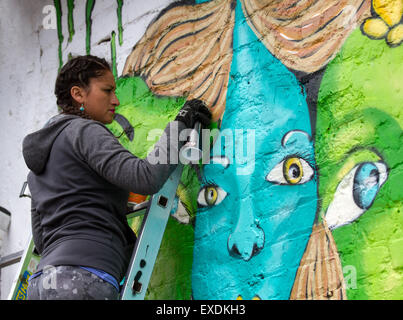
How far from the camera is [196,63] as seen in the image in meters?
3.79

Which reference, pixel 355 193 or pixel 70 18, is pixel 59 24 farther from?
pixel 355 193

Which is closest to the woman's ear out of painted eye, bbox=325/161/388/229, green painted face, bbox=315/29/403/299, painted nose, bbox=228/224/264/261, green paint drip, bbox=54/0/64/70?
painted nose, bbox=228/224/264/261

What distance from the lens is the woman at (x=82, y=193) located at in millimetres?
2781

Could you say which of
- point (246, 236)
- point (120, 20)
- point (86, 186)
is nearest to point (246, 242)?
point (246, 236)

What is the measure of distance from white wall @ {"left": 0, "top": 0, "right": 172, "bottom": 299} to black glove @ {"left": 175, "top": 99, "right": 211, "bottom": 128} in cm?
94

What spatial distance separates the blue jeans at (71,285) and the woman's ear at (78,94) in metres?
0.84

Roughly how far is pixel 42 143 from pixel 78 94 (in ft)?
1.03

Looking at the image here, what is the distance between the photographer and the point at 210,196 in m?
3.49

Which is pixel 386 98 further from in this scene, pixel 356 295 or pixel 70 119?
pixel 70 119

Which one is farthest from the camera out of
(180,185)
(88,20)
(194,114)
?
(88,20)

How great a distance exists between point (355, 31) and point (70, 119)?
1323mm

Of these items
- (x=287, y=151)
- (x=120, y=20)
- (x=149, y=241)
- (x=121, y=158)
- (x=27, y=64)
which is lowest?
(x=149, y=241)

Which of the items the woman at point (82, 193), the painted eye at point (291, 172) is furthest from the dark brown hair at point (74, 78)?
the painted eye at point (291, 172)

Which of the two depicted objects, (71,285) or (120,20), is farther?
(120,20)
